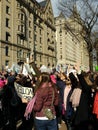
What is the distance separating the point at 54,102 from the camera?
5094 millimetres

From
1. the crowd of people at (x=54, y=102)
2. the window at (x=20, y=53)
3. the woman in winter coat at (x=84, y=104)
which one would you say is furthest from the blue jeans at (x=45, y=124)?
the window at (x=20, y=53)

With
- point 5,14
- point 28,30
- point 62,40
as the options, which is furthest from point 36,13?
point 62,40

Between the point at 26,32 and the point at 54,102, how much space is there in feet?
182

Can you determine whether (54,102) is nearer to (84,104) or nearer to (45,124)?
(45,124)

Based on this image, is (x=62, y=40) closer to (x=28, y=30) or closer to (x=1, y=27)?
(x=28, y=30)

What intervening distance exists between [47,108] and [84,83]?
204cm

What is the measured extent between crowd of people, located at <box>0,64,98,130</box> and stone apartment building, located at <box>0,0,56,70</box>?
39.0 metres

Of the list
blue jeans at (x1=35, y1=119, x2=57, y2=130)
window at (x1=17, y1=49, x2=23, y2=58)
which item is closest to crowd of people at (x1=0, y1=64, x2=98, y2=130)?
blue jeans at (x1=35, y1=119, x2=57, y2=130)

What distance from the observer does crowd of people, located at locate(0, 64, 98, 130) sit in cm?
502

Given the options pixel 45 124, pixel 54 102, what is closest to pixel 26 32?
pixel 54 102

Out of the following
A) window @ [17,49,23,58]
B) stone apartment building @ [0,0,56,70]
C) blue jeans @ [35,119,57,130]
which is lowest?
blue jeans @ [35,119,57,130]

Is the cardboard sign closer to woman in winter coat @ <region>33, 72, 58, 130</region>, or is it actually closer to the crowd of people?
the crowd of people

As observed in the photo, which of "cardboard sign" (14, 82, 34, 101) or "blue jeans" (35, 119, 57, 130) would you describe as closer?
"blue jeans" (35, 119, 57, 130)

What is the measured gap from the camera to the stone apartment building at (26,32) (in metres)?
49.9
